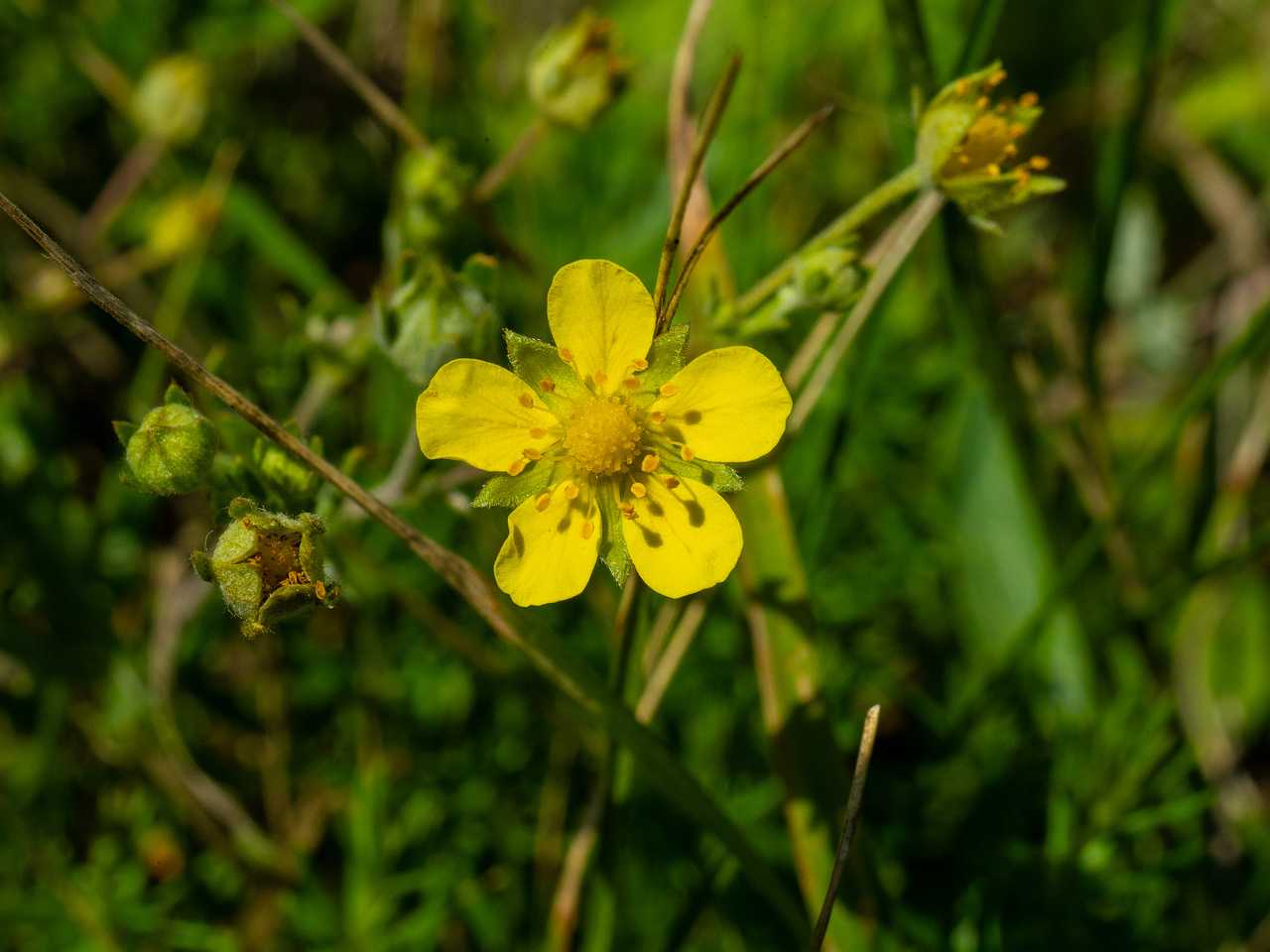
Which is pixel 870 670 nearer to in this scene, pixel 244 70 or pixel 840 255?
pixel 840 255

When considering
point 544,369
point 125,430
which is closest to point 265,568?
point 125,430

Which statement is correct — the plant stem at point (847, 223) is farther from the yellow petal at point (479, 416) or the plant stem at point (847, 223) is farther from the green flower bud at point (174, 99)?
the green flower bud at point (174, 99)

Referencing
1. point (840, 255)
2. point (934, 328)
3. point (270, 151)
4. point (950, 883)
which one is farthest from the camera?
point (270, 151)

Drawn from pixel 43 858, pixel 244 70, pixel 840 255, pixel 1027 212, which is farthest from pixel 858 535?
pixel 244 70

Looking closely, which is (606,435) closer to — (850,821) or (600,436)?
(600,436)

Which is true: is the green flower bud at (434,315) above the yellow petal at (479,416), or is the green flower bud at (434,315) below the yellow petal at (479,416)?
above

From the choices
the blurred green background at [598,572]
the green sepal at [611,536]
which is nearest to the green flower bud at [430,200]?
the blurred green background at [598,572]
